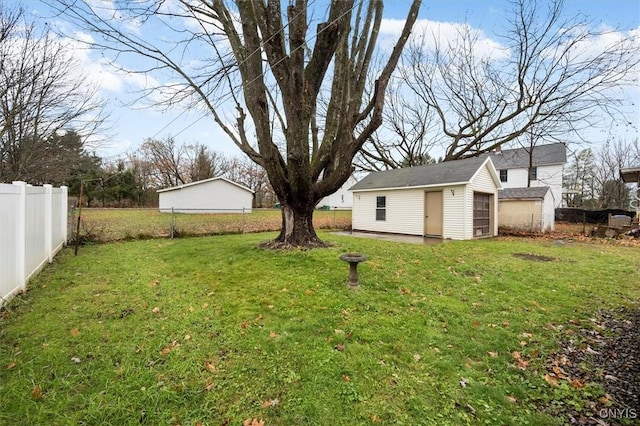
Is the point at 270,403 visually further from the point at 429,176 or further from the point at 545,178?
the point at 545,178

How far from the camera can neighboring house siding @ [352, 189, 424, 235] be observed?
509 inches

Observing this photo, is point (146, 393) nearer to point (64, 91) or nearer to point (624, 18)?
point (64, 91)

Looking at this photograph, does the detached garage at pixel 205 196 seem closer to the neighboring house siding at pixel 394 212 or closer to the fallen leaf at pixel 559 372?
the neighboring house siding at pixel 394 212

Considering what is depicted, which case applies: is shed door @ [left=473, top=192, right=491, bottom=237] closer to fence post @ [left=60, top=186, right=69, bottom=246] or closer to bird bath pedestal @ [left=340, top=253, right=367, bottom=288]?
bird bath pedestal @ [left=340, top=253, right=367, bottom=288]

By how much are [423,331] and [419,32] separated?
1503 cm

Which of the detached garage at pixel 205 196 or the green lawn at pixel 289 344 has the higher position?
the detached garage at pixel 205 196

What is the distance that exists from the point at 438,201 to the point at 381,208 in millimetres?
2943

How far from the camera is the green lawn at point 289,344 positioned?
220 cm

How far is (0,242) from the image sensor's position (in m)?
3.45

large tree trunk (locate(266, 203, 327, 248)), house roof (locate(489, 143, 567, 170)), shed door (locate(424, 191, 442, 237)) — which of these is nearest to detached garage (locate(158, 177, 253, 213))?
shed door (locate(424, 191, 442, 237))

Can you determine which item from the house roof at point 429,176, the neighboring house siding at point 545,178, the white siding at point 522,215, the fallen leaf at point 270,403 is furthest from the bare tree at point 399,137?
the fallen leaf at point 270,403

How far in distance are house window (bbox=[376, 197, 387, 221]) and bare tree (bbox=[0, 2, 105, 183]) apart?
11759 millimetres

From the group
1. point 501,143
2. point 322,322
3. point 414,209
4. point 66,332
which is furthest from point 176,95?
point 501,143

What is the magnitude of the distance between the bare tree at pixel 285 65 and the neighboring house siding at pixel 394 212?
6645mm
